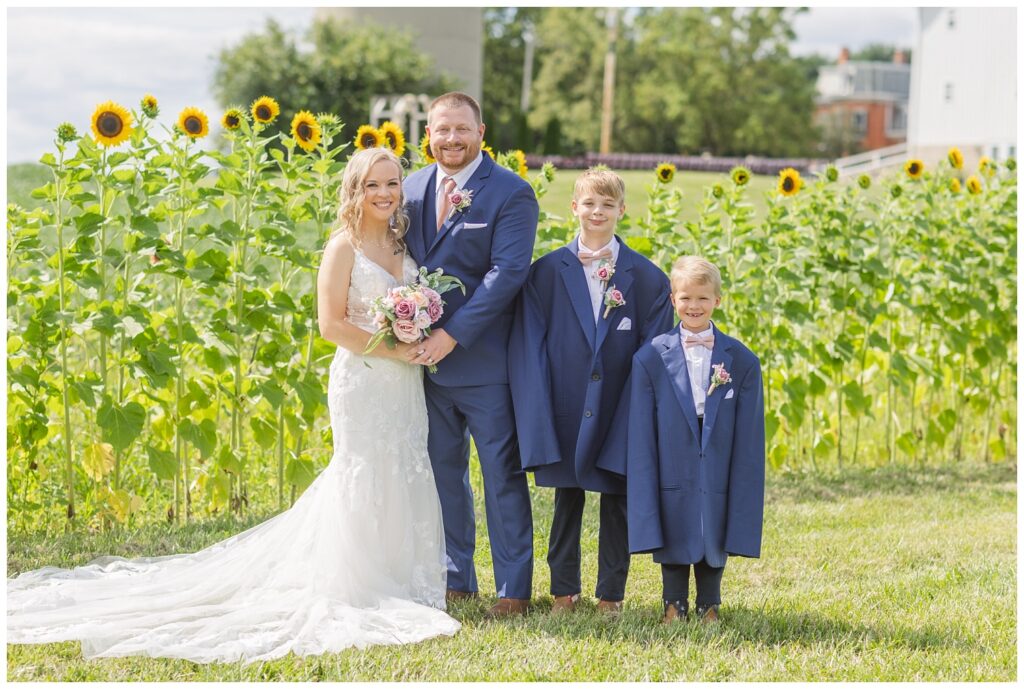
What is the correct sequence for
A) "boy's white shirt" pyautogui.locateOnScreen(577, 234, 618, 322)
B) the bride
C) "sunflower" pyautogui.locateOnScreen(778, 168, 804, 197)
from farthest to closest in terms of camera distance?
"sunflower" pyautogui.locateOnScreen(778, 168, 804, 197) < "boy's white shirt" pyautogui.locateOnScreen(577, 234, 618, 322) < the bride

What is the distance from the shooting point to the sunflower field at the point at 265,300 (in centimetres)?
495

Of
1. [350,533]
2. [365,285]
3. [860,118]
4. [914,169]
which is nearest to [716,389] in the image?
[365,285]

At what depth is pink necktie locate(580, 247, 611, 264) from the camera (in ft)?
13.5

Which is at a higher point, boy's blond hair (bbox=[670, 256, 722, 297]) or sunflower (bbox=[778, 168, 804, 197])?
sunflower (bbox=[778, 168, 804, 197])

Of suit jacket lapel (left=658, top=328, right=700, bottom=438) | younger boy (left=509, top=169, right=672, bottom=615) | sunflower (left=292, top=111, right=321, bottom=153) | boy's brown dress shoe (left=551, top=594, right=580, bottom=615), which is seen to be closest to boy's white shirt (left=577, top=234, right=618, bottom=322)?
younger boy (left=509, top=169, right=672, bottom=615)

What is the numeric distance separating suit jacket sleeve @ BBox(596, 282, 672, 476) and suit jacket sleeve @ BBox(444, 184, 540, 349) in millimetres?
477

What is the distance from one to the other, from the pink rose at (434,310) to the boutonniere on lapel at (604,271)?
1.85 feet

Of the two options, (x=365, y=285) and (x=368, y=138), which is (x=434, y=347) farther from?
(x=368, y=138)

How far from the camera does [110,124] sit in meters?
4.77

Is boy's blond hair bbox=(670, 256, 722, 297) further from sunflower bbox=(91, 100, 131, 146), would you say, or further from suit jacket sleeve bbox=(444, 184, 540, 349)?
sunflower bbox=(91, 100, 131, 146)

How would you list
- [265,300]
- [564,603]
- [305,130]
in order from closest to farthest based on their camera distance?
1. [564,603]
2. [305,130]
3. [265,300]

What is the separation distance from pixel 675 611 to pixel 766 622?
0.34 m

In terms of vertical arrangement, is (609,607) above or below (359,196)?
below

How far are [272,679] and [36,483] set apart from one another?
2193 mm
